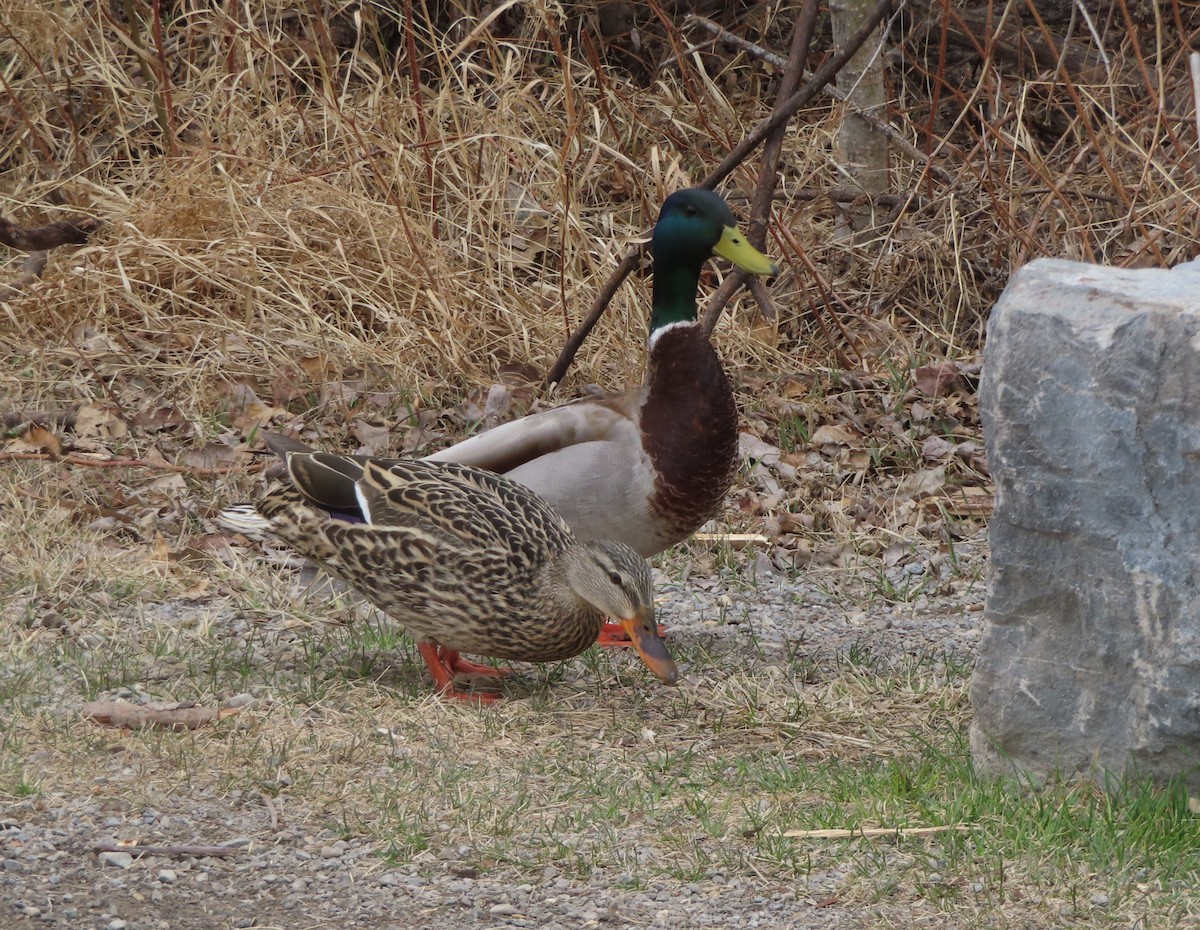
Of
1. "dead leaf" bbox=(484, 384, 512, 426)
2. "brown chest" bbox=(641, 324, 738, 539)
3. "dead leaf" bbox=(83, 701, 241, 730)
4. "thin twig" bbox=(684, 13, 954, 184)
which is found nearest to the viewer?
"dead leaf" bbox=(83, 701, 241, 730)

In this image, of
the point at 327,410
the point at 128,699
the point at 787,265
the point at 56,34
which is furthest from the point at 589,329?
the point at 56,34

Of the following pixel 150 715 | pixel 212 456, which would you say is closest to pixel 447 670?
pixel 150 715

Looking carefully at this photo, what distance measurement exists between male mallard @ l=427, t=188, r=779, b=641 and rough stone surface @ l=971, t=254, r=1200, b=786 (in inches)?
55.9

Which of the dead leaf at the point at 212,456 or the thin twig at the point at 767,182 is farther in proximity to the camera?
the dead leaf at the point at 212,456

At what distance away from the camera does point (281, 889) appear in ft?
10.5

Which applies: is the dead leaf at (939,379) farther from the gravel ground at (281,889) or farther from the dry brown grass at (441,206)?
the gravel ground at (281,889)

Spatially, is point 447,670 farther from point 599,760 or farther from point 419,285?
point 419,285

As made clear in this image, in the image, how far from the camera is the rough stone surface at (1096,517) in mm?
3213

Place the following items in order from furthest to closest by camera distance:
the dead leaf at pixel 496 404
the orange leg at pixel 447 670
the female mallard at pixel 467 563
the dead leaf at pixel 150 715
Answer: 1. the dead leaf at pixel 496 404
2. the orange leg at pixel 447 670
3. the female mallard at pixel 467 563
4. the dead leaf at pixel 150 715

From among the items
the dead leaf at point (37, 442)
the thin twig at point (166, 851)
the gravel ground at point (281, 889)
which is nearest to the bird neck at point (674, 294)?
the gravel ground at point (281, 889)

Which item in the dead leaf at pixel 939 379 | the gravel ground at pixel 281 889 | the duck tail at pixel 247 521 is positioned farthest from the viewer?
the dead leaf at pixel 939 379

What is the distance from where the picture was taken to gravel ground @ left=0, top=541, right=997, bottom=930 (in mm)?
3084

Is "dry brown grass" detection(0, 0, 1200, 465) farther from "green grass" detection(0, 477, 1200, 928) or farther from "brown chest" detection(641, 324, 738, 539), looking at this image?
"green grass" detection(0, 477, 1200, 928)

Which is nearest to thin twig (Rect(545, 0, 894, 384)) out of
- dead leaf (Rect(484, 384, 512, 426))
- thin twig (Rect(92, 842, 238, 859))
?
dead leaf (Rect(484, 384, 512, 426))
